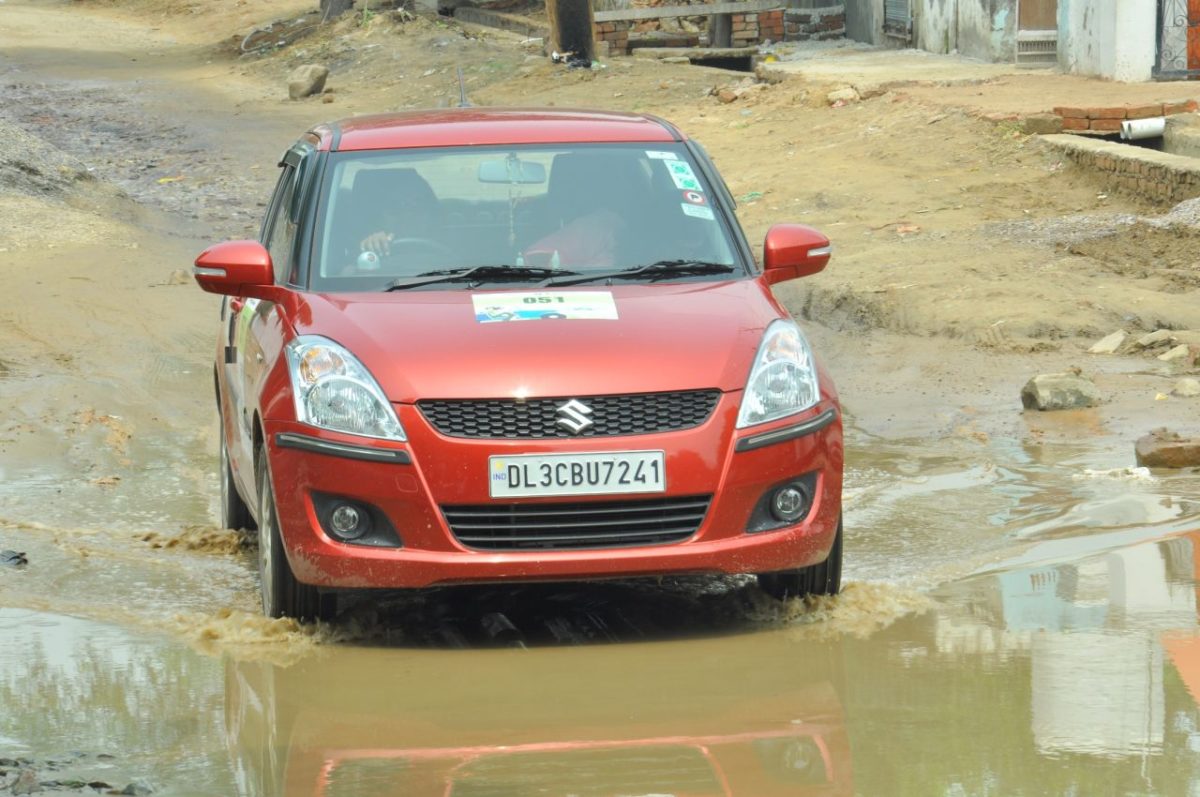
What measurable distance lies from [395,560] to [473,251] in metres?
1.29

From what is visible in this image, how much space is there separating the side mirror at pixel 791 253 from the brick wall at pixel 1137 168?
7.84 meters

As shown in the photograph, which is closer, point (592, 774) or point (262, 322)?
point (592, 774)

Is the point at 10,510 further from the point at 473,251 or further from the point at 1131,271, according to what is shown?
the point at 1131,271

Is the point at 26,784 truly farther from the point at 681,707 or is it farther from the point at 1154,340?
the point at 1154,340

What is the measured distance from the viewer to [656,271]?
6.27 m

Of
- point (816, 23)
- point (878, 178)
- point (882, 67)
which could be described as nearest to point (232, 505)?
point (878, 178)

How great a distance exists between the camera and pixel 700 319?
19.0 ft

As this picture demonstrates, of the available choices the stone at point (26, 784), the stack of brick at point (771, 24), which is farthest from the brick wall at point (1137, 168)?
the stack of brick at point (771, 24)

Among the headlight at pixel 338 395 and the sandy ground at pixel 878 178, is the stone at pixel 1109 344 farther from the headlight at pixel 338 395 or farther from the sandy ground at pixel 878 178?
the headlight at pixel 338 395

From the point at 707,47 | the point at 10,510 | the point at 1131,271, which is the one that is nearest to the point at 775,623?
the point at 10,510

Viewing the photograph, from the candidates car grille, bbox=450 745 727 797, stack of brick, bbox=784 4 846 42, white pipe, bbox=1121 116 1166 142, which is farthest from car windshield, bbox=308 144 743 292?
stack of brick, bbox=784 4 846 42

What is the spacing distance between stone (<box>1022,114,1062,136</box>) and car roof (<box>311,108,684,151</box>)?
1015 centimetres

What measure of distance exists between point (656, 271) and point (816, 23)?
24.4 meters

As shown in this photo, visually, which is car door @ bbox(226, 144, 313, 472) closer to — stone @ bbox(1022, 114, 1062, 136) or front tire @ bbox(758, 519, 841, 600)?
front tire @ bbox(758, 519, 841, 600)
